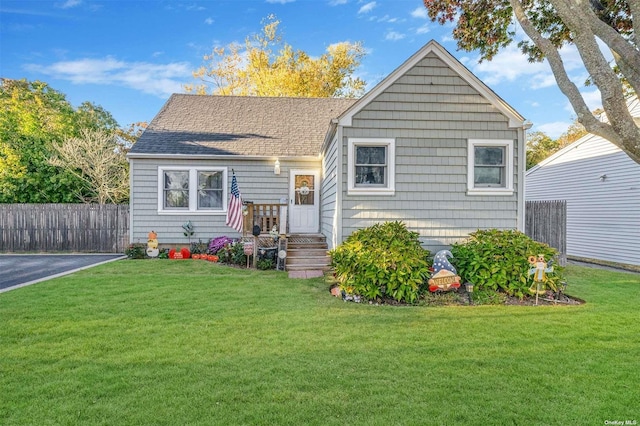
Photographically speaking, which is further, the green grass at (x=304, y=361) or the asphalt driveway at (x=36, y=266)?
the asphalt driveway at (x=36, y=266)

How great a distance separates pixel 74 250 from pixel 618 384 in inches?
602

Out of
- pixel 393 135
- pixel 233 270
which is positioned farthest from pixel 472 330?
pixel 233 270

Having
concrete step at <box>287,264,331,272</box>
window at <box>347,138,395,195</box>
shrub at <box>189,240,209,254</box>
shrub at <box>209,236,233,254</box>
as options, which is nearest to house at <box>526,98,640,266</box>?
window at <box>347,138,395,195</box>

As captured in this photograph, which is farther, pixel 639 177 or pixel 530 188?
pixel 530 188

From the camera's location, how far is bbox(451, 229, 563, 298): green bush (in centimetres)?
624

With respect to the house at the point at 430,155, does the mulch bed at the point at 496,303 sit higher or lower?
lower

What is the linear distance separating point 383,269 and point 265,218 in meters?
5.53

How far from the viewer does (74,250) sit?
12.5m

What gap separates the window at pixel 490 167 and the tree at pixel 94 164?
14.6 metres

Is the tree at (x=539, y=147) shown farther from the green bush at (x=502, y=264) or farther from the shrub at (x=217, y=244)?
the shrub at (x=217, y=244)

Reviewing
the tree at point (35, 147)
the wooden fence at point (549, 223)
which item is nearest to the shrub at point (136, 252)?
the tree at point (35, 147)

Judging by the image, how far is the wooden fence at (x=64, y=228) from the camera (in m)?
12.4

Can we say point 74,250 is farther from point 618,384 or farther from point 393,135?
point 618,384

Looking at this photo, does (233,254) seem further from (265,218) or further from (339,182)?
(339,182)
